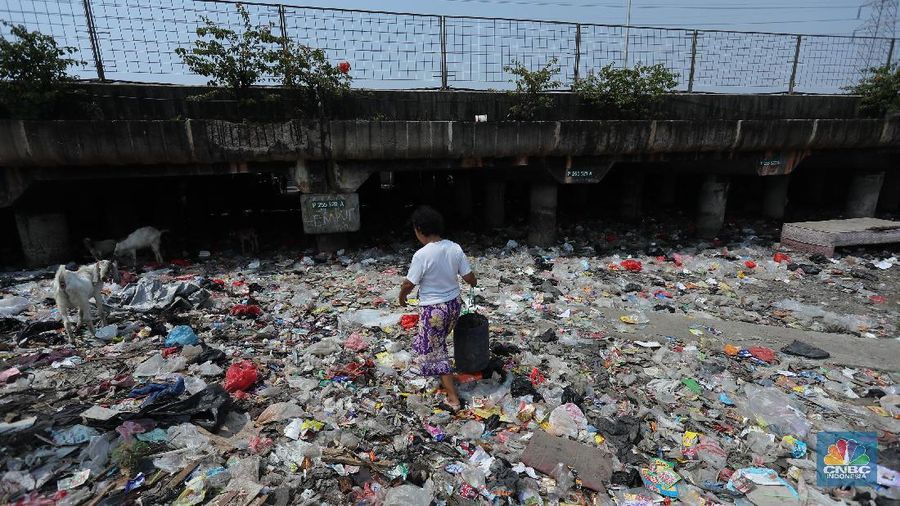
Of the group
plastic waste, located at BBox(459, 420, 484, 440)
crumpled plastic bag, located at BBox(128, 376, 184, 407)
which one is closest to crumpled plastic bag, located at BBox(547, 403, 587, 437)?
plastic waste, located at BBox(459, 420, 484, 440)

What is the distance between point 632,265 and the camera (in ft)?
23.6

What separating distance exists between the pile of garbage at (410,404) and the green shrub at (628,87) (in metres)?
4.17

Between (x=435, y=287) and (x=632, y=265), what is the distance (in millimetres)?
5109

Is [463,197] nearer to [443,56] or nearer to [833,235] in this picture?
[443,56]

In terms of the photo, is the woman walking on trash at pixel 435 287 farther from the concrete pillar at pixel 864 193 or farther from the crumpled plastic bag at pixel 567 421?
the concrete pillar at pixel 864 193

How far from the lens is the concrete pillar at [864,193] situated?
9836mm

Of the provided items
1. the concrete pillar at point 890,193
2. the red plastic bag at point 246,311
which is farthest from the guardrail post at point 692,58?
the red plastic bag at point 246,311

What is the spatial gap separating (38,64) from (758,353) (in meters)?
9.33

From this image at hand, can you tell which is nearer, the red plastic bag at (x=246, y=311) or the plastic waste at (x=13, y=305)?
the plastic waste at (x=13, y=305)

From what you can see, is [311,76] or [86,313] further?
[311,76]

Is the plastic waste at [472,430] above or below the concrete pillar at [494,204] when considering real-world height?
below

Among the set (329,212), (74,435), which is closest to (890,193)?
(329,212)

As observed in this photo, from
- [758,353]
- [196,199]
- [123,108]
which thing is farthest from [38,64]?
[758,353]

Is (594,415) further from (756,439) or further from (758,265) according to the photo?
(758,265)
